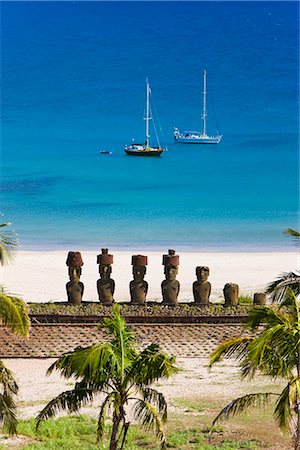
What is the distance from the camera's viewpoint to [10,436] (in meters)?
20.8

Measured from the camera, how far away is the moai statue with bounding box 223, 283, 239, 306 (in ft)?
97.0

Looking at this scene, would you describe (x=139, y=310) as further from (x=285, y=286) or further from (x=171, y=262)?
(x=285, y=286)

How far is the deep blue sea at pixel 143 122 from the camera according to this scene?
2253 inches

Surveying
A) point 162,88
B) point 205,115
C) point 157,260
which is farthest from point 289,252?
point 162,88

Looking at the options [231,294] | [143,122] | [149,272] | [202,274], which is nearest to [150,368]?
[202,274]

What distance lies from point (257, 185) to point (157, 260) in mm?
28374

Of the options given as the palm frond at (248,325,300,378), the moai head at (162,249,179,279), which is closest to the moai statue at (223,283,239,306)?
the moai head at (162,249,179,279)

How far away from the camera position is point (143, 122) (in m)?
84.9

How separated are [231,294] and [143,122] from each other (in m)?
55.9

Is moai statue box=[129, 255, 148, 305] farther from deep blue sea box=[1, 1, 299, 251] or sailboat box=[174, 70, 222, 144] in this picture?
sailboat box=[174, 70, 222, 144]

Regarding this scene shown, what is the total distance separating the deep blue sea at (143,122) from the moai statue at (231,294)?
18.6 metres

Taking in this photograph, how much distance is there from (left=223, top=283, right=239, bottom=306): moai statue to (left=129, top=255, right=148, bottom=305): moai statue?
73.2 inches

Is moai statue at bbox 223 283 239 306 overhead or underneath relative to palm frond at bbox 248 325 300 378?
overhead

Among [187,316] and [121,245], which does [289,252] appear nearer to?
[121,245]
